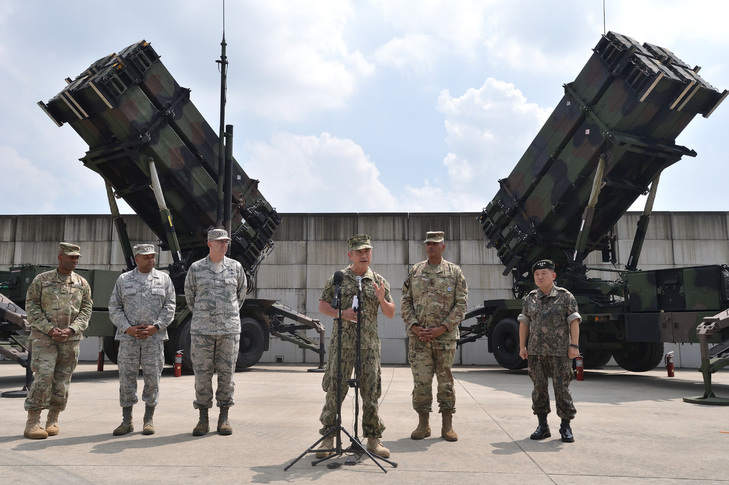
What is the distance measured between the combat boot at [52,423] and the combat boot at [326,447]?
2.06m

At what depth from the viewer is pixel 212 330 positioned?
14.6ft

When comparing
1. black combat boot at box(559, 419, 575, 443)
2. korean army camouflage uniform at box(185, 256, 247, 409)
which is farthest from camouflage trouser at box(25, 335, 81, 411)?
black combat boot at box(559, 419, 575, 443)

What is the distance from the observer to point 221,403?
446cm

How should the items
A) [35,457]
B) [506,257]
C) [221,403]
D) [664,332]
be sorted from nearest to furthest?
[35,457] → [221,403] → [664,332] → [506,257]

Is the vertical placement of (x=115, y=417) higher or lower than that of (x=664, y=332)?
lower

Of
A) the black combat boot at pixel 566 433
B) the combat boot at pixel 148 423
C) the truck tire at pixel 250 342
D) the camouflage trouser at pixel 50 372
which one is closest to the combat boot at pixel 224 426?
the combat boot at pixel 148 423

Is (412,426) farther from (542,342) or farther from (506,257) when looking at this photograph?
(506,257)

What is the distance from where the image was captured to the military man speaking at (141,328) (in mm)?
4469

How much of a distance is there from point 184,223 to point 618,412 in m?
7.71

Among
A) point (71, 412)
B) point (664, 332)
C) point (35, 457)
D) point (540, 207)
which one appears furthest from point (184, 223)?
point (664, 332)

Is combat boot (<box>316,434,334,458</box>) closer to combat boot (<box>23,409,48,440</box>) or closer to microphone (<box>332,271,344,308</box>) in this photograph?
microphone (<box>332,271,344,308</box>)

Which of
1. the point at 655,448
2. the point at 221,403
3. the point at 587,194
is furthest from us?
the point at 587,194

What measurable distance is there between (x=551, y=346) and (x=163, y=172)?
293 inches

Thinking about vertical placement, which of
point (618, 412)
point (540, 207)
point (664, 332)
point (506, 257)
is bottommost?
point (618, 412)
